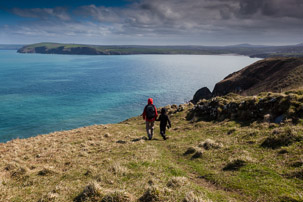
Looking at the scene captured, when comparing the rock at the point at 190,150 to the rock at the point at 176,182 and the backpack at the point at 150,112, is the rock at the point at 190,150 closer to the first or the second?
the rock at the point at 176,182

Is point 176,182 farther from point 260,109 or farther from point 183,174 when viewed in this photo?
point 260,109

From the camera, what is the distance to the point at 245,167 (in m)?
8.50

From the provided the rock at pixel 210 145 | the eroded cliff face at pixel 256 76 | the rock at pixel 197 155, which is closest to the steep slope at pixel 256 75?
the eroded cliff face at pixel 256 76

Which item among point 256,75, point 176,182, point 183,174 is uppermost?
point 256,75

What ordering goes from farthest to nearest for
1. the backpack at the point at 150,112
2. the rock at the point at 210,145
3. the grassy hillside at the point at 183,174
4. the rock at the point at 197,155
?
the backpack at the point at 150,112 → the rock at the point at 210,145 → the rock at the point at 197,155 → the grassy hillside at the point at 183,174

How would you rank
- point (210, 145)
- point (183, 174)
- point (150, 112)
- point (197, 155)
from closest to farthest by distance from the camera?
point (183, 174)
point (197, 155)
point (210, 145)
point (150, 112)

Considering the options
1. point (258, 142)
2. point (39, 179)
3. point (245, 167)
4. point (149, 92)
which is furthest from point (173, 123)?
point (149, 92)

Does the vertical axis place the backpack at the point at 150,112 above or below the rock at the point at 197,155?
above

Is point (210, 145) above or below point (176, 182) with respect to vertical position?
below

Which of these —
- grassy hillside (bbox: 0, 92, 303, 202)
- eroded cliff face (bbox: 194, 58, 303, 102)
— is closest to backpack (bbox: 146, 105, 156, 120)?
grassy hillside (bbox: 0, 92, 303, 202)

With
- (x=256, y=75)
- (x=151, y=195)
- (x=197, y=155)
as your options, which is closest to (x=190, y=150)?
(x=197, y=155)

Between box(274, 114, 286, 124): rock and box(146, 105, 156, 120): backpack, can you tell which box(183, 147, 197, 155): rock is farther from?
box(274, 114, 286, 124): rock

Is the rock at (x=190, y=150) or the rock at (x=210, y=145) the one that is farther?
the rock at (x=190, y=150)

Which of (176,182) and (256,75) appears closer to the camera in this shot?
(176,182)
